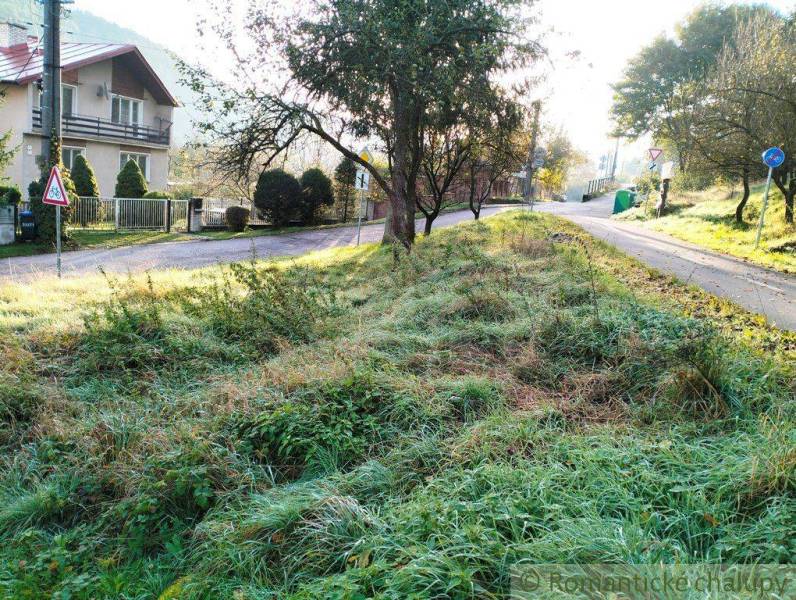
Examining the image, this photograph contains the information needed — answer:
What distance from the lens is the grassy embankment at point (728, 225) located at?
1365cm

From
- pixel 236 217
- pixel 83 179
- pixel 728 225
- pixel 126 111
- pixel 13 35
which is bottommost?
pixel 236 217

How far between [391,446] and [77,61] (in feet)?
95.3

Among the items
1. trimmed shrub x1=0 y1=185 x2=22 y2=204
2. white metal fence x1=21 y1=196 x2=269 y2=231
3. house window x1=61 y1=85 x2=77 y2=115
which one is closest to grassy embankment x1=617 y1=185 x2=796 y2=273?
white metal fence x1=21 y1=196 x2=269 y2=231

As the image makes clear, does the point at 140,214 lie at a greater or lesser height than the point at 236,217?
lesser

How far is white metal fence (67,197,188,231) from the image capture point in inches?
826

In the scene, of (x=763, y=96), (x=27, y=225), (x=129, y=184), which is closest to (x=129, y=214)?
(x=129, y=184)

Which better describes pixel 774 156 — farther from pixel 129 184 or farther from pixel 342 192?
pixel 129 184

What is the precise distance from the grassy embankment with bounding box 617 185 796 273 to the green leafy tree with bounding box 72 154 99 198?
2236 centimetres

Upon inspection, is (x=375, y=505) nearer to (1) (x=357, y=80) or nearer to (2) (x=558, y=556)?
(2) (x=558, y=556)

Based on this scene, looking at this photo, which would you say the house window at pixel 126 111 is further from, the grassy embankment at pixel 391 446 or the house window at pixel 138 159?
the grassy embankment at pixel 391 446

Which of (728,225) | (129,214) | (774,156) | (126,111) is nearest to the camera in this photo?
(774,156)

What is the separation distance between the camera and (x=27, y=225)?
16984 mm

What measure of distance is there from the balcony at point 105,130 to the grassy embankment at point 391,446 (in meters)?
23.3

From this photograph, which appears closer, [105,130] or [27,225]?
[27,225]
